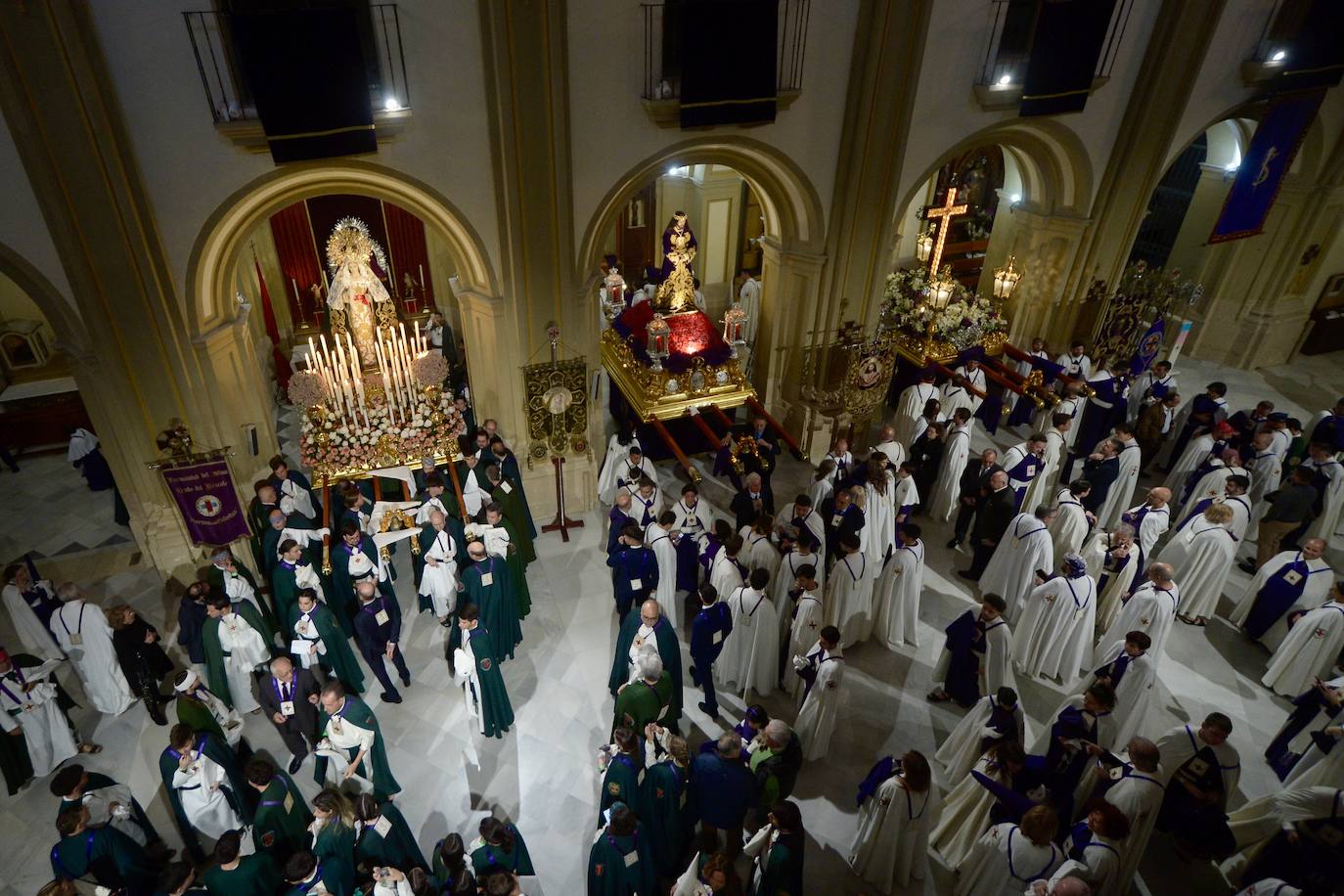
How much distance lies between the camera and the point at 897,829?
629cm

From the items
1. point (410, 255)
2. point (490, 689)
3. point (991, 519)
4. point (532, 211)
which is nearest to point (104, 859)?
point (490, 689)

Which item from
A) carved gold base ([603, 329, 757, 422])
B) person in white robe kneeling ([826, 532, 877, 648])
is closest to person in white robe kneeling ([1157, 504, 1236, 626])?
person in white robe kneeling ([826, 532, 877, 648])

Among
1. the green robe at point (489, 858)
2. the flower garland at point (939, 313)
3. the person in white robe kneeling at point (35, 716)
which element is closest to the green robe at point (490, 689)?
the green robe at point (489, 858)

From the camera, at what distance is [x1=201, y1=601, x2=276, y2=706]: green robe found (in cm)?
761

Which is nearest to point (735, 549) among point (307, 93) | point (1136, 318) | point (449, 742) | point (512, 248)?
point (449, 742)

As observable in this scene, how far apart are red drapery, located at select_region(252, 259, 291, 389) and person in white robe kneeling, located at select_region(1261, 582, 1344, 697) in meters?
14.8

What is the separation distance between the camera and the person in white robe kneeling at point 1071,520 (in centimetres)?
951

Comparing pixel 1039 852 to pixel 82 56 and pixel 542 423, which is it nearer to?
pixel 542 423

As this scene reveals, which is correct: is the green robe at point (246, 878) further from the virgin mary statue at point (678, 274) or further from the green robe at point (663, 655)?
the virgin mary statue at point (678, 274)

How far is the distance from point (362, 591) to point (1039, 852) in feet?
19.8

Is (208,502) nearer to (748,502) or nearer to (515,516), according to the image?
(515,516)

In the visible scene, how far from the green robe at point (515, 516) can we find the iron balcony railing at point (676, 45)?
491cm

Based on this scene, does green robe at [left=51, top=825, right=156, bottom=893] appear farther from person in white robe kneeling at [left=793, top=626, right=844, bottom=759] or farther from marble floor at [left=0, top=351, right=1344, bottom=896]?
person in white robe kneeling at [left=793, top=626, right=844, bottom=759]

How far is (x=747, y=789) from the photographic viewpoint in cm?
622
